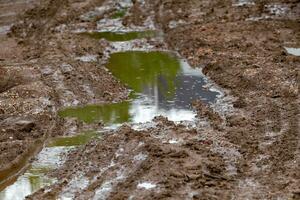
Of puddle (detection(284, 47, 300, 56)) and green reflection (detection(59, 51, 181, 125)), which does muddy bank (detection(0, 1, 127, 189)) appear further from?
puddle (detection(284, 47, 300, 56))

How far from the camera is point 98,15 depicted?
85.4 feet

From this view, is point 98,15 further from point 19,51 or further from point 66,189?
point 66,189

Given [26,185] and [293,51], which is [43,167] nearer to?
[26,185]

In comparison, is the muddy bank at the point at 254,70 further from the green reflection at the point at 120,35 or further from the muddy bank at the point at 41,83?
the muddy bank at the point at 41,83

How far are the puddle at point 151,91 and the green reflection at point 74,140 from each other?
73 centimetres

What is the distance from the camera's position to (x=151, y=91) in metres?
17.2

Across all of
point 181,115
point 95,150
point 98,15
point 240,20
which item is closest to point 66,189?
point 95,150

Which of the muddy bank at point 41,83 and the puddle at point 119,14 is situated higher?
the muddy bank at point 41,83

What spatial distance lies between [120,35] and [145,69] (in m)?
4.55

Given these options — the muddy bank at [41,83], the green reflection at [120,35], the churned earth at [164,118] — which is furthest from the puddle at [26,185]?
the green reflection at [120,35]

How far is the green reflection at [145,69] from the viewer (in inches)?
699

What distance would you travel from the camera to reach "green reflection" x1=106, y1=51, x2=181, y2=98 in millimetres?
17750

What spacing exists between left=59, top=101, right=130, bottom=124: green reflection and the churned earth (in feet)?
1.01

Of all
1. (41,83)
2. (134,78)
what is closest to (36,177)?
(41,83)
